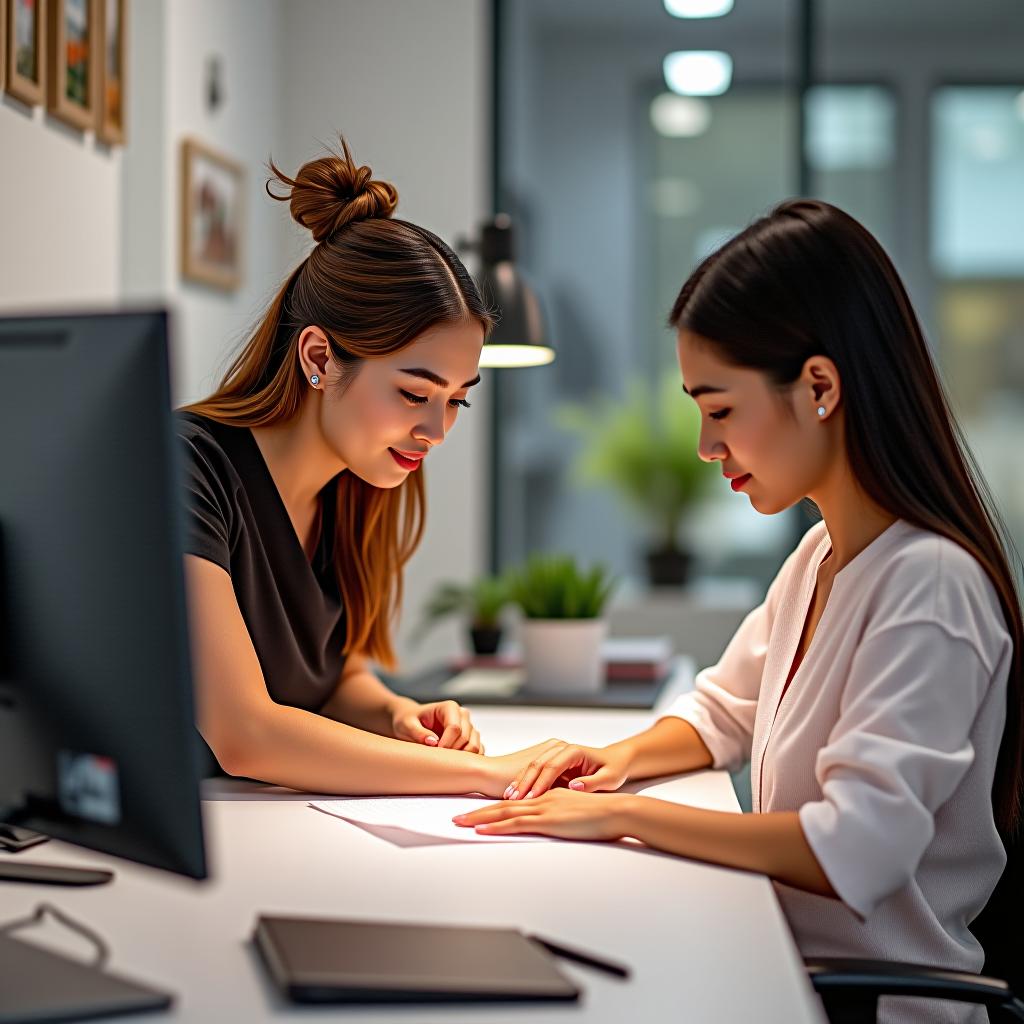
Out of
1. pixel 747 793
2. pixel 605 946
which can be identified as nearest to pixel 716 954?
pixel 605 946

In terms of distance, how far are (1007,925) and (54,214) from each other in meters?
2.14

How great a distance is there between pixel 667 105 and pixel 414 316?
128 inches

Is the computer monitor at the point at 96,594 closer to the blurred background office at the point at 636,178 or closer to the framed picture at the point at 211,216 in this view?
the framed picture at the point at 211,216

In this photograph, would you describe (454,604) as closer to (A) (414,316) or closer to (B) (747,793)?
(B) (747,793)

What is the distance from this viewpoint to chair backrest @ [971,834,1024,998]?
1.25m

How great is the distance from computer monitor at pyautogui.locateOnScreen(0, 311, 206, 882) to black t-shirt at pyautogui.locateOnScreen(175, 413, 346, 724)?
20.0 inches

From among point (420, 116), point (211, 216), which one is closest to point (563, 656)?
point (211, 216)

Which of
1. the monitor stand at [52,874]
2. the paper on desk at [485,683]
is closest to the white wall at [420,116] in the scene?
the paper on desk at [485,683]

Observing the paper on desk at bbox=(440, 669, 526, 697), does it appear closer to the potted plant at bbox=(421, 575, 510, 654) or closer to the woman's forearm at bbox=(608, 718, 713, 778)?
the potted plant at bbox=(421, 575, 510, 654)

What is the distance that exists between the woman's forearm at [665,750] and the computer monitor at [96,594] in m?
0.72

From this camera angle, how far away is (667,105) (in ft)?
14.6

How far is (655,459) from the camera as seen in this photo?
4285 millimetres

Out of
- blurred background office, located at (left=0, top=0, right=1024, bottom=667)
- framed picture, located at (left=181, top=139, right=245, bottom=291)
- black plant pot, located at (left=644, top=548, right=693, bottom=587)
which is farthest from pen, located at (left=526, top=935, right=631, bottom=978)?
black plant pot, located at (left=644, top=548, right=693, bottom=587)

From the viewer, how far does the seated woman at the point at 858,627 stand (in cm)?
104
